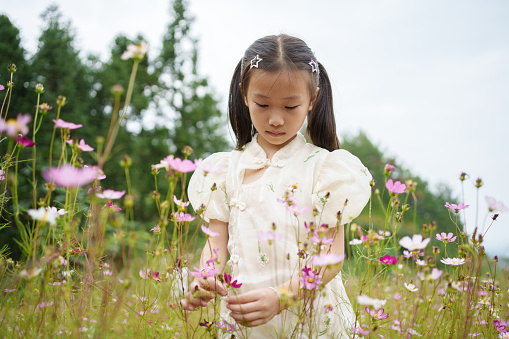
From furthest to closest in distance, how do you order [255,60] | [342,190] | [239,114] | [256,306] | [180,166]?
1. [239,114]
2. [255,60]
3. [342,190]
4. [256,306]
5. [180,166]

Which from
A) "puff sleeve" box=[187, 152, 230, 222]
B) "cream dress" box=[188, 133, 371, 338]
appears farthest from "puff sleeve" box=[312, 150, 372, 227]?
"puff sleeve" box=[187, 152, 230, 222]

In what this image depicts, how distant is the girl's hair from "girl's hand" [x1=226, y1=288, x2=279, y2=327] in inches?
31.3

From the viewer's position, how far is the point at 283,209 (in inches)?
59.9

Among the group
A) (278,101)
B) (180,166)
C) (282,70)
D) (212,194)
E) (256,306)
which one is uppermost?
(282,70)

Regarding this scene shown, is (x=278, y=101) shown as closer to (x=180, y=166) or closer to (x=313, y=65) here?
(x=313, y=65)

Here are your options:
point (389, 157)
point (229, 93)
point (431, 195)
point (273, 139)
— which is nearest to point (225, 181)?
point (273, 139)

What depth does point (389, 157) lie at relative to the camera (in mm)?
7395

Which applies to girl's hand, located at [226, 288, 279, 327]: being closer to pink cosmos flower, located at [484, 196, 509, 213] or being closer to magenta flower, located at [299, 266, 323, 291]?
magenta flower, located at [299, 266, 323, 291]

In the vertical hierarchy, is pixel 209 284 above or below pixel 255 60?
below

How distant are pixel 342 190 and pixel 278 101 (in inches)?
15.9

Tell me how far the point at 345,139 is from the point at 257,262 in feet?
23.0

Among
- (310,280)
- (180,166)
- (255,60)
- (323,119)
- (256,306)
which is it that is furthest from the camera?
(323,119)

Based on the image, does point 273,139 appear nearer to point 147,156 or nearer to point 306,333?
point 306,333

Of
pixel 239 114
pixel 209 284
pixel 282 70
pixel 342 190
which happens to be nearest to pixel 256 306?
pixel 209 284
